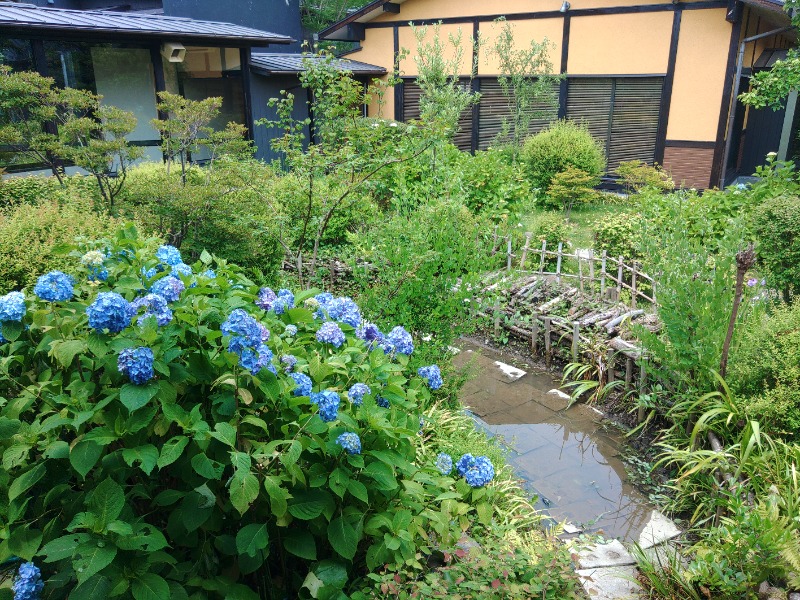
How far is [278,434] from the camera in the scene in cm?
241

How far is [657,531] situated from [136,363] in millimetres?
3579

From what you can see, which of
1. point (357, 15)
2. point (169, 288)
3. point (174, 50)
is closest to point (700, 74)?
point (357, 15)

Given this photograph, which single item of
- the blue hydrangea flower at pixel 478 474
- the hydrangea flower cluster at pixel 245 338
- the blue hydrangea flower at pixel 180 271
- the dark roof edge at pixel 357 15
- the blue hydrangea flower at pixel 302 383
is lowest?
the blue hydrangea flower at pixel 478 474

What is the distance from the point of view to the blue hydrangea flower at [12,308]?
2193mm

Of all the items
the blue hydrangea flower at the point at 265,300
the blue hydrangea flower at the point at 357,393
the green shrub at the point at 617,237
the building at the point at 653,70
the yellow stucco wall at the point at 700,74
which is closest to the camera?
the blue hydrangea flower at the point at 357,393

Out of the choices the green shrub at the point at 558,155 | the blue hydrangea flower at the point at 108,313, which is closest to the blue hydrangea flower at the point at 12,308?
the blue hydrangea flower at the point at 108,313

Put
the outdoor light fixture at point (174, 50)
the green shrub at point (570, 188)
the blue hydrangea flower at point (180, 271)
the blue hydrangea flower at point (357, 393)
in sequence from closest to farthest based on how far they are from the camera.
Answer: the blue hydrangea flower at point (357, 393) → the blue hydrangea flower at point (180, 271) → the green shrub at point (570, 188) → the outdoor light fixture at point (174, 50)

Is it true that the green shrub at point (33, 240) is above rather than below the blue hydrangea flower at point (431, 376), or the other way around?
above

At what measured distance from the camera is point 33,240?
4.70 metres

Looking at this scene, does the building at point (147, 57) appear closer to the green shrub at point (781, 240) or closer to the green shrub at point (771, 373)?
the green shrub at point (781, 240)

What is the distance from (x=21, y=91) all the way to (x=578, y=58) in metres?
11.4

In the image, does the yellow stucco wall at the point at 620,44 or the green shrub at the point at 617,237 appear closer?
the green shrub at the point at 617,237

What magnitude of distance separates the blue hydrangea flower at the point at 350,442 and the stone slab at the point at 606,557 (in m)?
1.91

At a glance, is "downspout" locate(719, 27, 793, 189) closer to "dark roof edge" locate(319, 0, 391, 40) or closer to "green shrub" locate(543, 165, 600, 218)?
"green shrub" locate(543, 165, 600, 218)
